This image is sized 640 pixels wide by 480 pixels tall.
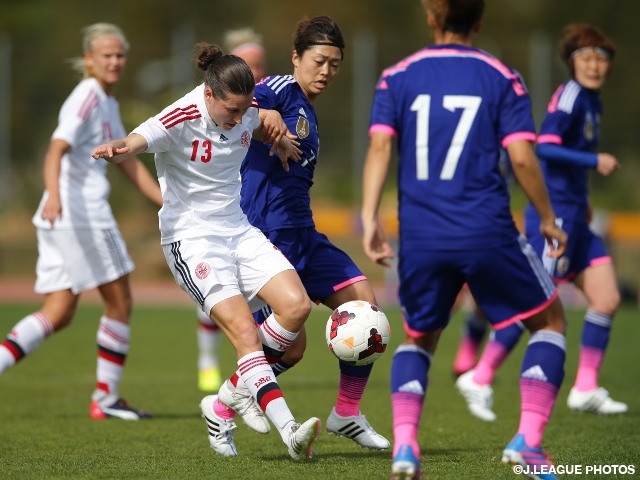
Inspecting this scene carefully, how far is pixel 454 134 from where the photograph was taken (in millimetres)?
4449

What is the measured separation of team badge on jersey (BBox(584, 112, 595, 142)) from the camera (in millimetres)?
7332

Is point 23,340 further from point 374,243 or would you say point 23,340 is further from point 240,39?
point 374,243

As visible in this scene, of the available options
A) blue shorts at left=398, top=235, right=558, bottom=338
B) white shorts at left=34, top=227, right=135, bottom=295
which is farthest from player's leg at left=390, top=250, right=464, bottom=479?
white shorts at left=34, top=227, right=135, bottom=295

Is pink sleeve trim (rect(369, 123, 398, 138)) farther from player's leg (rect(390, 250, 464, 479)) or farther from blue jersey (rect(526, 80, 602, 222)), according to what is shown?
blue jersey (rect(526, 80, 602, 222))

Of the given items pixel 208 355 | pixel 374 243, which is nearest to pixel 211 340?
pixel 208 355

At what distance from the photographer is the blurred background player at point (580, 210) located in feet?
23.7

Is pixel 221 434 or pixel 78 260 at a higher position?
pixel 78 260

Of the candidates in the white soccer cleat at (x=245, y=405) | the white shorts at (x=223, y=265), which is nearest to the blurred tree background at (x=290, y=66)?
the white shorts at (x=223, y=265)

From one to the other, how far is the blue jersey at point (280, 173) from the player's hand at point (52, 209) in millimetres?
1623

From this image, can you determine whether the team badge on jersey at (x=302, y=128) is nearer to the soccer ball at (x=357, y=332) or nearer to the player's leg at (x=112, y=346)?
the soccer ball at (x=357, y=332)

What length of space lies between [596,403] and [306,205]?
2.84 metres

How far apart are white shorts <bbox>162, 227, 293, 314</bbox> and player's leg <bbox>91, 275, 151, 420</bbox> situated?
200cm

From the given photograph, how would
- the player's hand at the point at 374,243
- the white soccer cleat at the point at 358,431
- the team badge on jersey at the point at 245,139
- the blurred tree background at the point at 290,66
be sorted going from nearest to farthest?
the player's hand at the point at 374,243 < the team badge on jersey at the point at 245,139 < the white soccer cleat at the point at 358,431 < the blurred tree background at the point at 290,66

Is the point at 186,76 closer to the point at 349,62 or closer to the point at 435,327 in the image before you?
the point at 349,62
